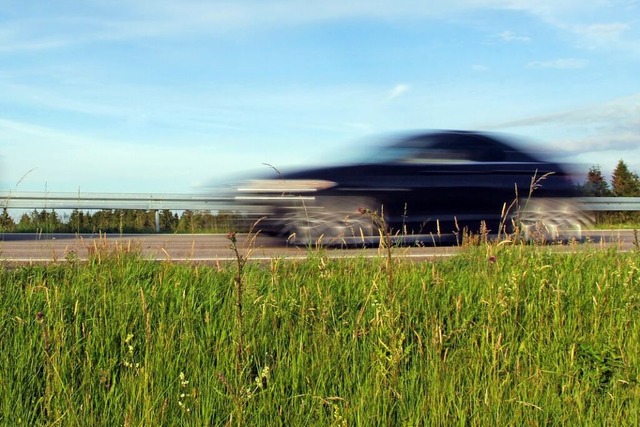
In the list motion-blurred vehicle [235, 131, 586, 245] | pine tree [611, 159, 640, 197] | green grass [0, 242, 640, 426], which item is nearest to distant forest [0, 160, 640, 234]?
motion-blurred vehicle [235, 131, 586, 245]

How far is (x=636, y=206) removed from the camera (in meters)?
19.8

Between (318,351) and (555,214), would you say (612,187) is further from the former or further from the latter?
(318,351)

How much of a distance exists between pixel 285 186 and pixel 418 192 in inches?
76.5

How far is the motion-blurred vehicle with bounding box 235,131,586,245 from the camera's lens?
32.4 ft

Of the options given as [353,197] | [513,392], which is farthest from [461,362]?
[353,197]

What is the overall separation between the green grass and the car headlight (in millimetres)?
3898

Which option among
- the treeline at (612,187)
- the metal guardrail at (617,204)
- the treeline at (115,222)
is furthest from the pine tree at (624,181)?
the treeline at (115,222)

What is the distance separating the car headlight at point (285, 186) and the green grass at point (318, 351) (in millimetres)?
3898

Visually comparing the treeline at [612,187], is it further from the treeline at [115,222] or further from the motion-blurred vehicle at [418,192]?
the treeline at [115,222]

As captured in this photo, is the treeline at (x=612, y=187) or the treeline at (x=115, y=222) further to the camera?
the treeline at (x=115, y=222)

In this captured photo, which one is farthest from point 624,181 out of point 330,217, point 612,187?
point 330,217

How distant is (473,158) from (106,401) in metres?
7.96

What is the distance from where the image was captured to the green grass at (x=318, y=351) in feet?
12.3

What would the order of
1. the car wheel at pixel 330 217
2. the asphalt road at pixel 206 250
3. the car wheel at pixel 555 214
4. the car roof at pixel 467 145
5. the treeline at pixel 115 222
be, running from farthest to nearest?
the treeline at pixel 115 222
the car wheel at pixel 555 214
the car roof at pixel 467 145
the car wheel at pixel 330 217
the asphalt road at pixel 206 250
